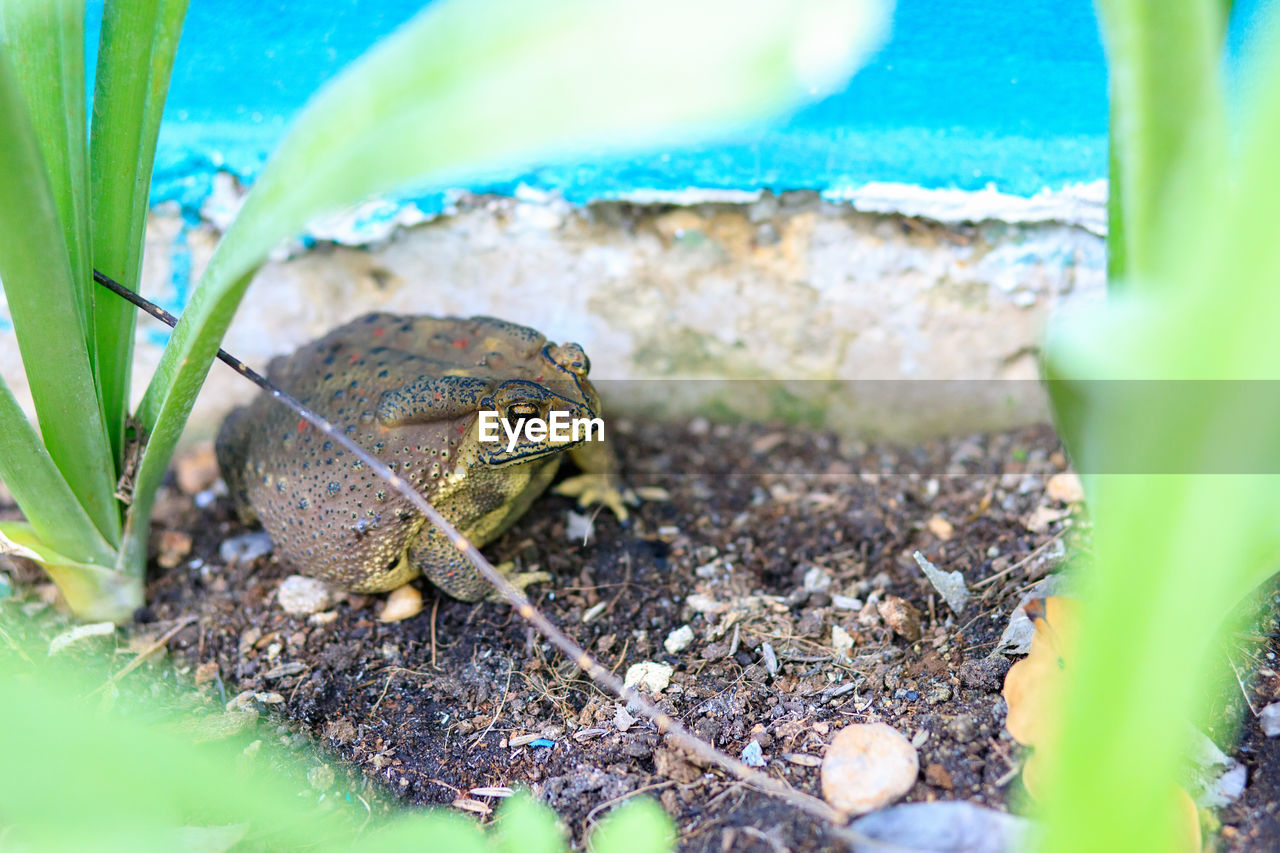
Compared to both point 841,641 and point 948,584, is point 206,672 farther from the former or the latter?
point 948,584

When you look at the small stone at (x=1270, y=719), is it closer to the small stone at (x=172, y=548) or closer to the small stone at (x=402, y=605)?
the small stone at (x=402, y=605)

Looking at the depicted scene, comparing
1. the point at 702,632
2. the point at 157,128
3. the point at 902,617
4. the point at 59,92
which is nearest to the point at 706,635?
the point at 702,632

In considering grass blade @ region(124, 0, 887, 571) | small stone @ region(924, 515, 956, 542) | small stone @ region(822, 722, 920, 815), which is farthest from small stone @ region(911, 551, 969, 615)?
grass blade @ region(124, 0, 887, 571)

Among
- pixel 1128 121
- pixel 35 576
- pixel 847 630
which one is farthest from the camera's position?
pixel 35 576

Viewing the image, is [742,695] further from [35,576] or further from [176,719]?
[35,576]

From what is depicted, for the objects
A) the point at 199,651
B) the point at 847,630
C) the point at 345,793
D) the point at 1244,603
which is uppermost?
the point at 1244,603

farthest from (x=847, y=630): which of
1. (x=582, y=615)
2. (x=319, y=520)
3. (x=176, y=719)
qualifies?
(x=176, y=719)

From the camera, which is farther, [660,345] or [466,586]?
[660,345]
